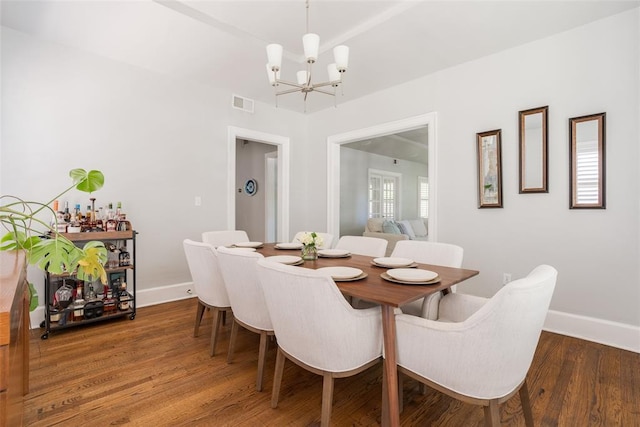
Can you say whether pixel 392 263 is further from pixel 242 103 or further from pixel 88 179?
pixel 242 103

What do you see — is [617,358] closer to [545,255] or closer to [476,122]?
[545,255]

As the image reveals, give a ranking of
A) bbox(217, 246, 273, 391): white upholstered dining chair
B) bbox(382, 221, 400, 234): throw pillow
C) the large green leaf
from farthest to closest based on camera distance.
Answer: bbox(382, 221, 400, 234): throw pillow → bbox(217, 246, 273, 391): white upholstered dining chair → the large green leaf

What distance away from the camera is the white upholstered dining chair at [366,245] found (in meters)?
2.64

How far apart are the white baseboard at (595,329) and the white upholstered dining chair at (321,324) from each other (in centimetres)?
213

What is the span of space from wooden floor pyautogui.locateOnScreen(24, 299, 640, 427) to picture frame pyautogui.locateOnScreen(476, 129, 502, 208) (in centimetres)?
129

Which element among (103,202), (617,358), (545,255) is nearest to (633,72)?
(545,255)

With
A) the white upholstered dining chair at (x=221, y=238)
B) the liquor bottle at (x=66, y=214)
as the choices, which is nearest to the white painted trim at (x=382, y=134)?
the white upholstered dining chair at (x=221, y=238)

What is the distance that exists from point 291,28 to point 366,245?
203 cm

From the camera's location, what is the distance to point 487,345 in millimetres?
1094

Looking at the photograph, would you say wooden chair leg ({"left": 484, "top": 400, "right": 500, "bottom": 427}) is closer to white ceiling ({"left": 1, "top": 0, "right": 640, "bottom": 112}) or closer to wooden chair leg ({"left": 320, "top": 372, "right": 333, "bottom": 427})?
wooden chair leg ({"left": 320, "top": 372, "right": 333, "bottom": 427})

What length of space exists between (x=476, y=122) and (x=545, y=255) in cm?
140

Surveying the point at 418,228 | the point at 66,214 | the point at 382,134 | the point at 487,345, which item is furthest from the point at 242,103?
the point at 418,228

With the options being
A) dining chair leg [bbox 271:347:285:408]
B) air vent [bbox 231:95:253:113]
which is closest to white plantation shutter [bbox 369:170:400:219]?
air vent [bbox 231:95:253:113]

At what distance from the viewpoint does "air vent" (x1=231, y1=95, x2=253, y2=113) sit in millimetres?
3998
